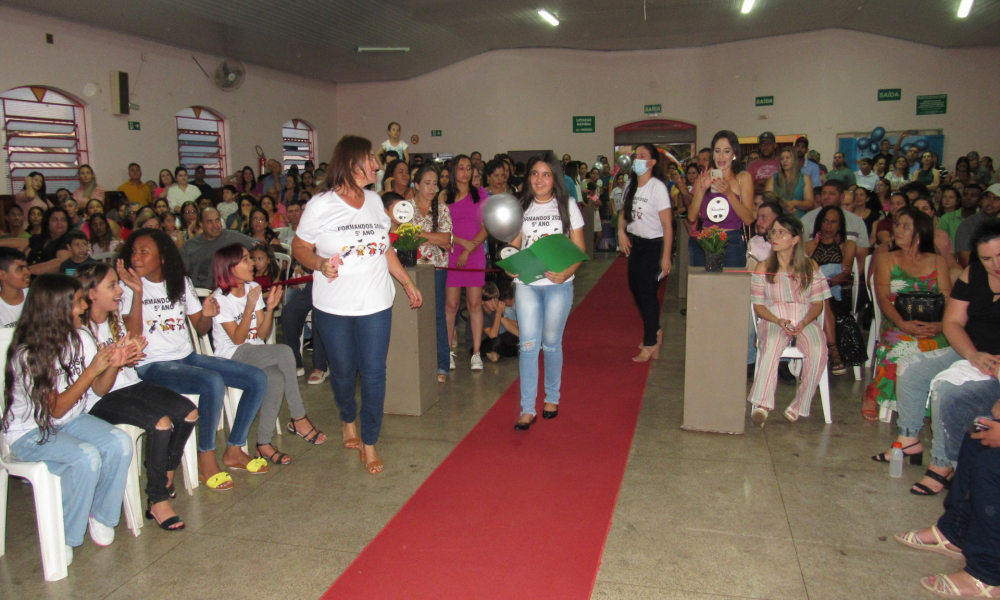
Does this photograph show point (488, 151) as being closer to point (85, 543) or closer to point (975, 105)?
point (975, 105)

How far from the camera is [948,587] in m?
2.33

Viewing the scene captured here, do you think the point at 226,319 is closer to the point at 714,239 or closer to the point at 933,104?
the point at 714,239

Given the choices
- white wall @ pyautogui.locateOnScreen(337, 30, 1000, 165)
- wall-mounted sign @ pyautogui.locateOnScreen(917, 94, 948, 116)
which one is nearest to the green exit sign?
white wall @ pyautogui.locateOnScreen(337, 30, 1000, 165)

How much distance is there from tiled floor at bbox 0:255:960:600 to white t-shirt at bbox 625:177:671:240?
1540 millimetres

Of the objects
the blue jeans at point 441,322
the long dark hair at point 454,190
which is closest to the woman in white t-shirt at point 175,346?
the blue jeans at point 441,322

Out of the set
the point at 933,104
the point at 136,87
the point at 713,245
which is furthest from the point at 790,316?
the point at 933,104

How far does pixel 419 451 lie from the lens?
3.66 meters

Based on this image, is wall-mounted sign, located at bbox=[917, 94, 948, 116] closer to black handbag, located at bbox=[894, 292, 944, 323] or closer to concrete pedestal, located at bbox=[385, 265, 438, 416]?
black handbag, located at bbox=[894, 292, 944, 323]

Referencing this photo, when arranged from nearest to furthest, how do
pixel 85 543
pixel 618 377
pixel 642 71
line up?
pixel 85 543 → pixel 618 377 → pixel 642 71

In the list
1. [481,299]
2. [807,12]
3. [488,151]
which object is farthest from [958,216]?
[488,151]

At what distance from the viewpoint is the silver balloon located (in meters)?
3.68

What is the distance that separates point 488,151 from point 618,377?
12.1m

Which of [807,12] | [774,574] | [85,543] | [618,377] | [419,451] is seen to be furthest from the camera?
[807,12]

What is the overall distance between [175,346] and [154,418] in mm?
555
